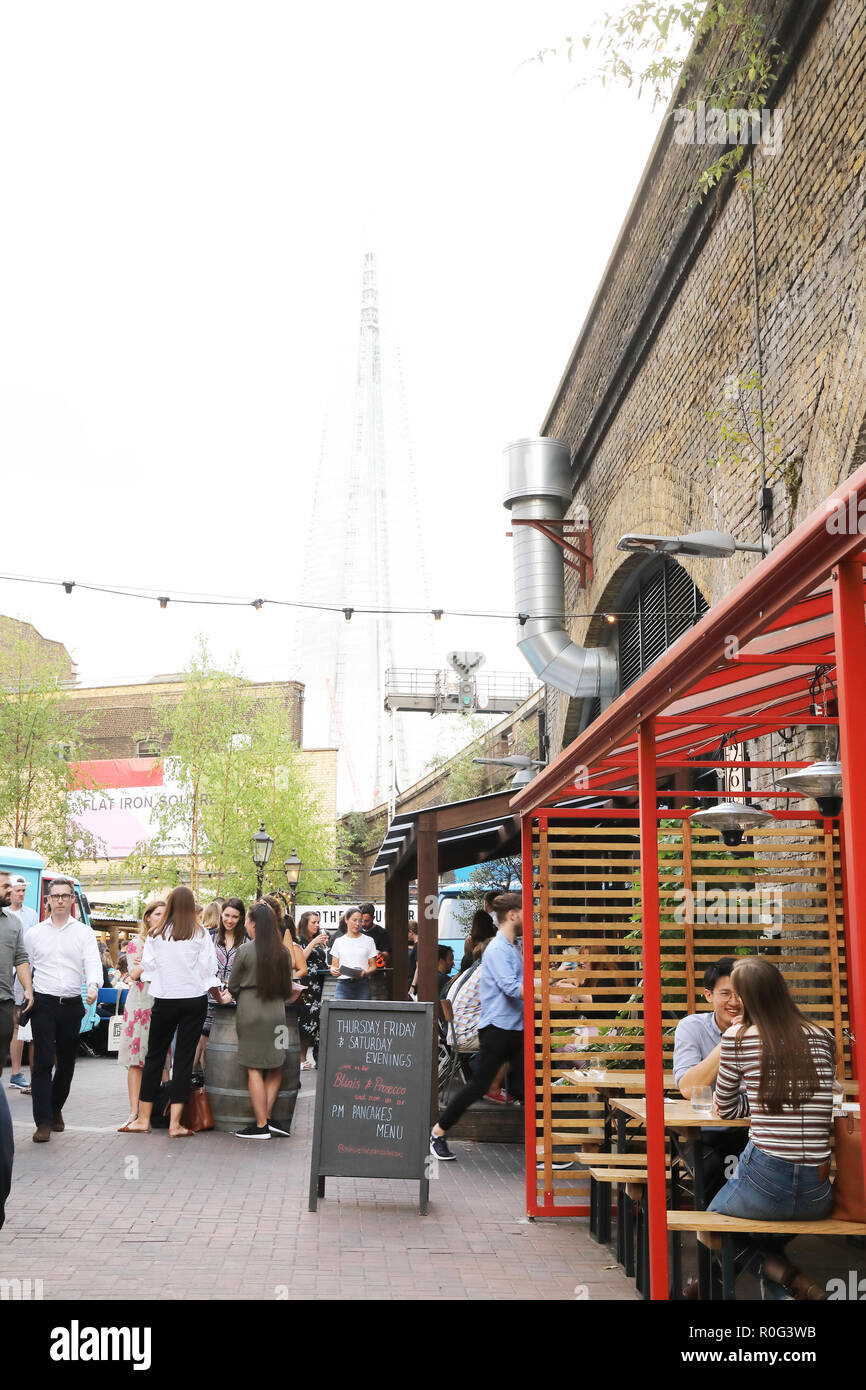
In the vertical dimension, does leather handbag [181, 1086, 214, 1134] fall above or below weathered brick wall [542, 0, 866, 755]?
below

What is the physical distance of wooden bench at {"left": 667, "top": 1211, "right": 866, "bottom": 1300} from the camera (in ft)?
15.0

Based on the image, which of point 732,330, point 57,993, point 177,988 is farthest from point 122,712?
point 732,330

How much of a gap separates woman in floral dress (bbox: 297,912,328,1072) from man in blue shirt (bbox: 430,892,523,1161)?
6093 millimetres

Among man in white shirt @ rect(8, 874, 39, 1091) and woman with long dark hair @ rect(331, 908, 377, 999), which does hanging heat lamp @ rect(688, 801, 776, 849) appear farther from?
woman with long dark hair @ rect(331, 908, 377, 999)

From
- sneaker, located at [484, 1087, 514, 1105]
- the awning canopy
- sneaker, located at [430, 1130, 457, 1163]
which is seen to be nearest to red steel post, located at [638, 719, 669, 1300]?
the awning canopy

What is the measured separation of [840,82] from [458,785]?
29.1m

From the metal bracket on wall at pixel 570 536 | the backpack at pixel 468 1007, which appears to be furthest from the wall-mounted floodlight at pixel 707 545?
the metal bracket on wall at pixel 570 536

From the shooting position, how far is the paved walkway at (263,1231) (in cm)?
591

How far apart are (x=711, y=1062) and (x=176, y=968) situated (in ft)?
17.3

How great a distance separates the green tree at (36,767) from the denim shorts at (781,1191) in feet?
99.9

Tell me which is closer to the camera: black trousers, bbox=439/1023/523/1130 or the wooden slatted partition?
the wooden slatted partition

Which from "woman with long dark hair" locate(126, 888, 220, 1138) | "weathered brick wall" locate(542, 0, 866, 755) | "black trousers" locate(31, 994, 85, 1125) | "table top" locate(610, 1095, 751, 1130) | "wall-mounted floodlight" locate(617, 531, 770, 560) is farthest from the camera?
"woman with long dark hair" locate(126, 888, 220, 1138)

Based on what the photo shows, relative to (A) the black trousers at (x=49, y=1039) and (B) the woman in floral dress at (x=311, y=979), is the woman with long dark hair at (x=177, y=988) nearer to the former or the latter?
(A) the black trousers at (x=49, y=1039)
